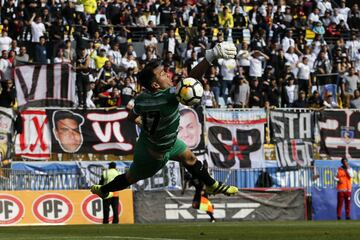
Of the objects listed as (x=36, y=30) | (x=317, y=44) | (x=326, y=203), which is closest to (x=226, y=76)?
(x=326, y=203)

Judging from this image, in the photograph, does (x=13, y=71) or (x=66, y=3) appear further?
(x=66, y=3)

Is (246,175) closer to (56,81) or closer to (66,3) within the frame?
(56,81)

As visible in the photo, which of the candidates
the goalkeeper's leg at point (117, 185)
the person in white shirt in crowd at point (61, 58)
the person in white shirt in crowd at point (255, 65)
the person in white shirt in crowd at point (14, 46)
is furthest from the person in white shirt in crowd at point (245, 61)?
the goalkeeper's leg at point (117, 185)

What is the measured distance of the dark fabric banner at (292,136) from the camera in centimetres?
3303

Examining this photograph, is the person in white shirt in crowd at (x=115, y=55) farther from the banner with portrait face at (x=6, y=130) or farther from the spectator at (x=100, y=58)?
the banner with portrait face at (x=6, y=130)

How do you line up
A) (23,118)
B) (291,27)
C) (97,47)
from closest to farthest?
(23,118)
(97,47)
(291,27)

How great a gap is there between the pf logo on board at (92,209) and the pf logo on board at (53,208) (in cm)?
42

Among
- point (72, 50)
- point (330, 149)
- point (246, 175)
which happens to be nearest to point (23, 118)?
point (72, 50)

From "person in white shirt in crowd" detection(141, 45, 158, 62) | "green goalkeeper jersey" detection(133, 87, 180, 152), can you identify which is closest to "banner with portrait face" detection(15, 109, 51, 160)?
"person in white shirt in crowd" detection(141, 45, 158, 62)

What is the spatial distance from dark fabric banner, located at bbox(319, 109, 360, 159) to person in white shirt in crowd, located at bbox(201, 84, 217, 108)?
11.7 ft

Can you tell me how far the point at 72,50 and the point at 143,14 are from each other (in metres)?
5.49

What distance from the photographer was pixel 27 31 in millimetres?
35688

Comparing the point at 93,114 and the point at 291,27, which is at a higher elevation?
the point at 291,27

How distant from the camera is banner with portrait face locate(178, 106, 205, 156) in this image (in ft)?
104
